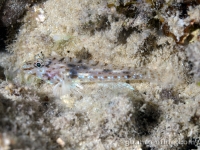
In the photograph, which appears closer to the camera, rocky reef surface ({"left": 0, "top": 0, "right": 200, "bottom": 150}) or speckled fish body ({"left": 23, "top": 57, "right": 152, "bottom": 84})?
rocky reef surface ({"left": 0, "top": 0, "right": 200, "bottom": 150})

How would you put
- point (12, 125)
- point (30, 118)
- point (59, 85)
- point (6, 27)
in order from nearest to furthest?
point (12, 125) < point (30, 118) < point (59, 85) < point (6, 27)

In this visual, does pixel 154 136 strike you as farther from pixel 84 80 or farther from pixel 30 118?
pixel 30 118

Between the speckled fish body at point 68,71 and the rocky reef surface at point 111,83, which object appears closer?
the rocky reef surface at point 111,83

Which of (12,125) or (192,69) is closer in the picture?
(12,125)

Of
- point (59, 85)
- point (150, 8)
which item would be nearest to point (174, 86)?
point (150, 8)

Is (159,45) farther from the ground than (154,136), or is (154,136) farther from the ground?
(159,45)

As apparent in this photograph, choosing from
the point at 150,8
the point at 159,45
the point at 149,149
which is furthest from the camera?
the point at 159,45

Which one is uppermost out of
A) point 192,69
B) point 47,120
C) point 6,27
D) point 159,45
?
point 6,27
